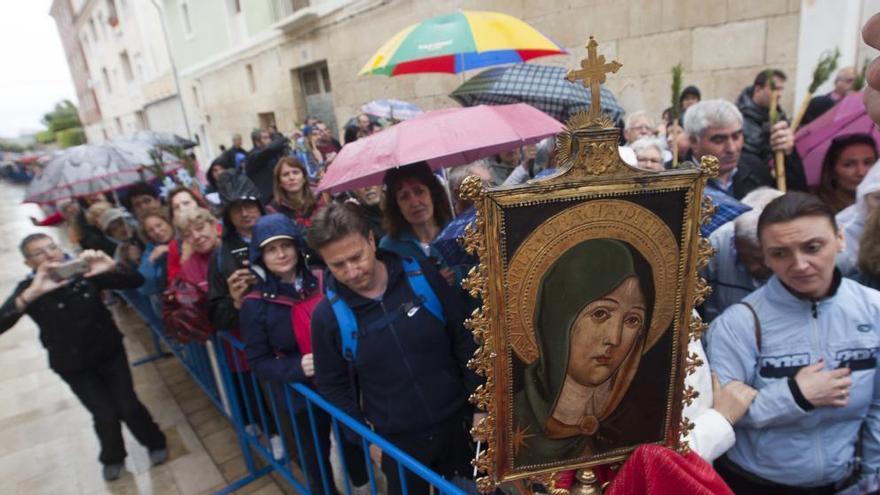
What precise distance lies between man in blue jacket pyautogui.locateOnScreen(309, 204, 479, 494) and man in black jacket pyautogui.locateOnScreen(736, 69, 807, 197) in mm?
2281

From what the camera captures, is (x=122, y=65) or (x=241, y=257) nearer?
(x=241, y=257)

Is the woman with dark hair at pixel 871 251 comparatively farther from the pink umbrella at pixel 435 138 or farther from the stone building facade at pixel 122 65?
the stone building facade at pixel 122 65

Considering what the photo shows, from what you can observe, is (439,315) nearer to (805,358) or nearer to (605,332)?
(605,332)

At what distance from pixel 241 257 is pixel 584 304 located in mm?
2436

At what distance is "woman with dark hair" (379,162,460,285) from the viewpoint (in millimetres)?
2580

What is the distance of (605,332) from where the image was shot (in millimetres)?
1136

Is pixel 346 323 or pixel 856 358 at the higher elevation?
pixel 346 323

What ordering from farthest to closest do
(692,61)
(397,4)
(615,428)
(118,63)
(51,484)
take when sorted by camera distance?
(118,63)
(397,4)
(692,61)
(51,484)
(615,428)

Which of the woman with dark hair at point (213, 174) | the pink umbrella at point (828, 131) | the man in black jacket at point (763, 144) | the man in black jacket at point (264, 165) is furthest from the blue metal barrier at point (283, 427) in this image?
the woman with dark hair at point (213, 174)

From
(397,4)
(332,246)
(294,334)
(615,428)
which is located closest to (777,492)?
(615,428)

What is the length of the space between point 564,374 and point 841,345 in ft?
3.88

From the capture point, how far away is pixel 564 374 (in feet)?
3.78

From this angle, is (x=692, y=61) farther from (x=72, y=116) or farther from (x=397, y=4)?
(x=72, y=116)

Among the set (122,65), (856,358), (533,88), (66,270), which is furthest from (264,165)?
(122,65)
